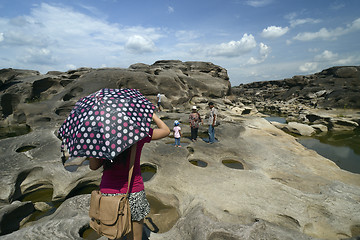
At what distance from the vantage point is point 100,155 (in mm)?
1826

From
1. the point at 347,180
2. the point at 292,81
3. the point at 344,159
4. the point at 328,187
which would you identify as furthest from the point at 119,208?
the point at 292,81

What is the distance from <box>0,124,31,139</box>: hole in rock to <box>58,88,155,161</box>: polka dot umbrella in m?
15.4

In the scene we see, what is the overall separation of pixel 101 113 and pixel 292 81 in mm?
51392

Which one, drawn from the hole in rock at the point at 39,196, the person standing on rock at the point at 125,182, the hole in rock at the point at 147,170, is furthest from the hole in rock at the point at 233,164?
the hole in rock at the point at 39,196

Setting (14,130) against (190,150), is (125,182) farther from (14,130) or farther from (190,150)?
(14,130)

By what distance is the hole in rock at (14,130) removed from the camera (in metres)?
13.2

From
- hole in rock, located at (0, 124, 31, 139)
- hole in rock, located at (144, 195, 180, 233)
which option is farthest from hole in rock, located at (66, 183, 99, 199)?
hole in rock, located at (0, 124, 31, 139)

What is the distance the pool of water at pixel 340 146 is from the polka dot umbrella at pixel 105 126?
33.6 ft

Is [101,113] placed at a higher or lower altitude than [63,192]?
higher

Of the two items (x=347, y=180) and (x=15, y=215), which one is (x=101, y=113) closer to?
→ (x=15, y=215)

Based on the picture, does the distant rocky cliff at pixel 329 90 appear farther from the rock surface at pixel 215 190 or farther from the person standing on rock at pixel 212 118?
the person standing on rock at pixel 212 118

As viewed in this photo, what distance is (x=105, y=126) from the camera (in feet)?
6.10

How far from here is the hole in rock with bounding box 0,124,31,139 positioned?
43.5 ft

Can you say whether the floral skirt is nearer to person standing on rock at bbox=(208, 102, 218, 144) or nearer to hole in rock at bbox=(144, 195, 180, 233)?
hole in rock at bbox=(144, 195, 180, 233)
